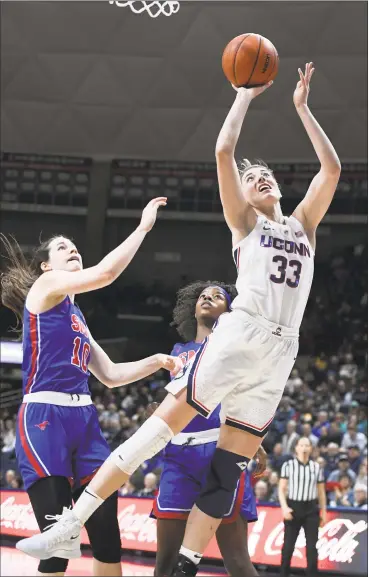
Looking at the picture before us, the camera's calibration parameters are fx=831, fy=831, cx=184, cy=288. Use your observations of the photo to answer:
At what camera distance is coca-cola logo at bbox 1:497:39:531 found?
10977 mm

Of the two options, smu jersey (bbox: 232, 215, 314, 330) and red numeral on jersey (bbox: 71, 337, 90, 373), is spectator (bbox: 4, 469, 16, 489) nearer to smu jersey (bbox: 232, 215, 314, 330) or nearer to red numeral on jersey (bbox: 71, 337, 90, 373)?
red numeral on jersey (bbox: 71, 337, 90, 373)

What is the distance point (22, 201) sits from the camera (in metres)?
18.7

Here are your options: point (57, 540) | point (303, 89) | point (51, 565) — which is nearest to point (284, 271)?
point (303, 89)

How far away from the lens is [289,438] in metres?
12.7

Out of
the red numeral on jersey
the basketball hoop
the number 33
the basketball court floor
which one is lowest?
the basketball court floor

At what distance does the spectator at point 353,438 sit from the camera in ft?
41.3

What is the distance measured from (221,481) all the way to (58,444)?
0.79 metres

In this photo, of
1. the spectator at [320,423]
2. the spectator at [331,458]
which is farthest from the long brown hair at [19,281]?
the spectator at [320,423]

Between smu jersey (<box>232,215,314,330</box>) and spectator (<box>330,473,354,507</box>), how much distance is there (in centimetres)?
710

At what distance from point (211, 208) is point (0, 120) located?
16.2ft

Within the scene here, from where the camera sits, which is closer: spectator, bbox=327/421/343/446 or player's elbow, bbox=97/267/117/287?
player's elbow, bbox=97/267/117/287

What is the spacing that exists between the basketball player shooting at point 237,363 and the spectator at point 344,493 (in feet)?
22.6


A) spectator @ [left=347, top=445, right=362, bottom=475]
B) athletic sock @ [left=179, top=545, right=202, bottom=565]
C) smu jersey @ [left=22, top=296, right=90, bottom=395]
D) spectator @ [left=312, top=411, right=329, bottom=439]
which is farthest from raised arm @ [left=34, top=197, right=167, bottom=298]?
spectator @ [left=312, top=411, right=329, bottom=439]

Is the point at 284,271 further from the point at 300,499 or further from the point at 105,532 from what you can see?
the point at 300,499
